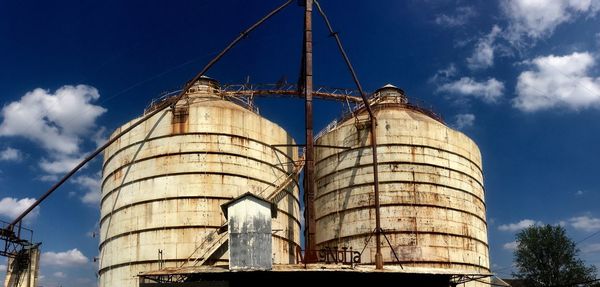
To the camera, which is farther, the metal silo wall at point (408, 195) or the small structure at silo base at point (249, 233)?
the metal silo wall at point (408, 195)

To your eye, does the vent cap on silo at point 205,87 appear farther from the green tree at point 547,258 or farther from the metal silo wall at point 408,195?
the green tree at point 547,258

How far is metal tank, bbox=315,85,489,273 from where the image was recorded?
26.0 metres

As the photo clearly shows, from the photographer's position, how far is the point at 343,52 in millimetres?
27891

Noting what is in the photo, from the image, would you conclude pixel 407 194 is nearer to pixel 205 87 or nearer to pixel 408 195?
pixel 408 195

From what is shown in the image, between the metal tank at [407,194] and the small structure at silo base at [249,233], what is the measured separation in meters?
8.16

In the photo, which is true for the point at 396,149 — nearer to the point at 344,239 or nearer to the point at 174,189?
the point at 344,239

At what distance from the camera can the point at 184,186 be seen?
23.9m

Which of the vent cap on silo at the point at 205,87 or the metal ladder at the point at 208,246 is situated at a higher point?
the vent cap on silo at the point at 205,87

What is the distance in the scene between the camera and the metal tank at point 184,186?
Answer: 76.3 feet

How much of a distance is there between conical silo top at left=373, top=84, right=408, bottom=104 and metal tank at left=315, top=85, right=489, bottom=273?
241cm

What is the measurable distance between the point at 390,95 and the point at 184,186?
13.6 meters

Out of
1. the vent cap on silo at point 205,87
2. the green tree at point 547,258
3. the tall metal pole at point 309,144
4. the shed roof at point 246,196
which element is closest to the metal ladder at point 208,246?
the shed roof at point 246,196

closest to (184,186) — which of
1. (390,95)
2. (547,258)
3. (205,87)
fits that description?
(205,87)

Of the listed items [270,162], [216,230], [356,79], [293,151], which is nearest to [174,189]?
[216,230]
